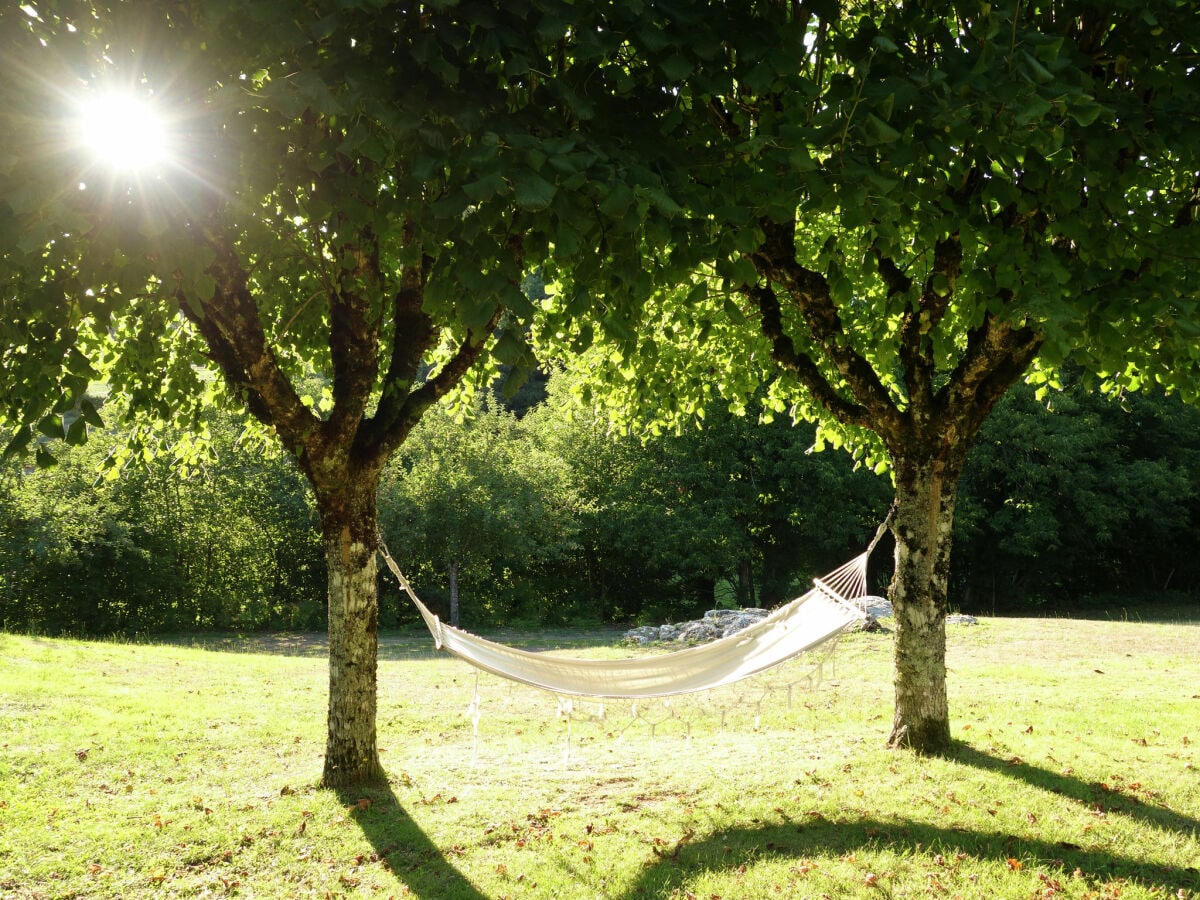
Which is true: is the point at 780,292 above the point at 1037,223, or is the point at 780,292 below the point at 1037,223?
above

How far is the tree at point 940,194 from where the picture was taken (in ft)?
7.43

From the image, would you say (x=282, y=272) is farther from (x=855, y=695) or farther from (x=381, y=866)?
(x=855, y=695)

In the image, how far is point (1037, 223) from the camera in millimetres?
3705

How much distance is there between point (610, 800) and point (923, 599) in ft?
6.74

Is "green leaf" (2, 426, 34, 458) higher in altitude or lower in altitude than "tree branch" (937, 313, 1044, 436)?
lower

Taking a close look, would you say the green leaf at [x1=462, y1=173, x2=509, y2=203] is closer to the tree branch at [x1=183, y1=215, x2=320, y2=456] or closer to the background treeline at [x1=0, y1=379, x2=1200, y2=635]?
the tree branch at [x1=183, y1=215, x2=320, y2=456]

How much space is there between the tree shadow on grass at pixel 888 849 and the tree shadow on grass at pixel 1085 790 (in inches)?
22.4

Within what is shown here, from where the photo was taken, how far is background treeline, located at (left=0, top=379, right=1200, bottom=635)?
14.8m

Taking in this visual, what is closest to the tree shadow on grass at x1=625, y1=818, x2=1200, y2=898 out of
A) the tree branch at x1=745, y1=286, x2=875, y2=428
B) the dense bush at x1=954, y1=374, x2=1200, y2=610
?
the tree branch at x1=745, y1=286, x2=875, y2=428

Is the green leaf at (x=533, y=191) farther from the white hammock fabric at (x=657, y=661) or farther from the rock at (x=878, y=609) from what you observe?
the rock at (x=878, y=609)

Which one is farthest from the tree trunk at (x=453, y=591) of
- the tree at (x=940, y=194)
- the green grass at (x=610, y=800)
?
the tree at (x=940, y=194)

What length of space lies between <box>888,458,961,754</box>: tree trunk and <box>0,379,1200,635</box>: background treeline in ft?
33.9

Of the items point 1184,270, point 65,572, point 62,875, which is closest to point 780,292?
point 1184,270

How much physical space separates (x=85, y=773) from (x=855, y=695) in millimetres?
5607
